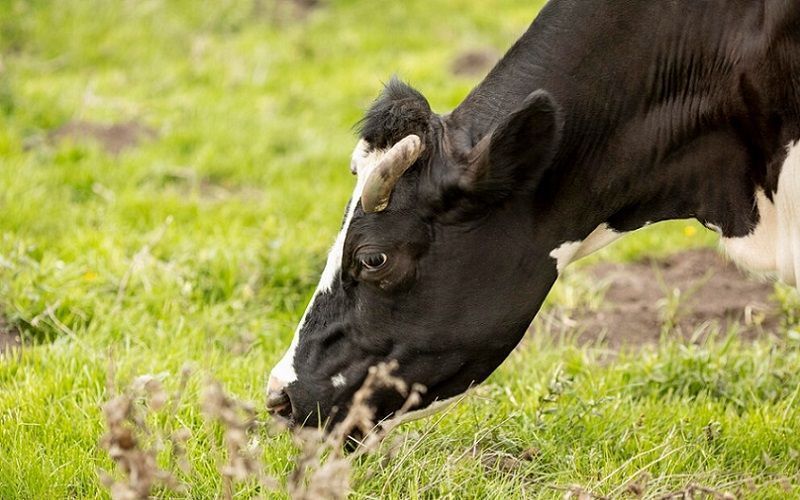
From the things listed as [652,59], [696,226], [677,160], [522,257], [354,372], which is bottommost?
[696,226]

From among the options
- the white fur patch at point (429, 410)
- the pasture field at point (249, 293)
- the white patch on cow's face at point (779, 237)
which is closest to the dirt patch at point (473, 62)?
the pasture field at point (249, 293)

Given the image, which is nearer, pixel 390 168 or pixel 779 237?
pixel 390 168

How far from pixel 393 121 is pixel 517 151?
18.7 inches

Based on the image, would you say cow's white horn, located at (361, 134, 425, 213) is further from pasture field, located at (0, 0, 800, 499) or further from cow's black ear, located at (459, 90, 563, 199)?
pasture field, located at (0, 0, 800, 499)

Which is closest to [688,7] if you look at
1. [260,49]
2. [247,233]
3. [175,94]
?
[247,233]

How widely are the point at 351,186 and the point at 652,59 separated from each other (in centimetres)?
406

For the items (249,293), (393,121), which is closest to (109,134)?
(249,293)

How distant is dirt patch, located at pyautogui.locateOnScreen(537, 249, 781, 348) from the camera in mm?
6043

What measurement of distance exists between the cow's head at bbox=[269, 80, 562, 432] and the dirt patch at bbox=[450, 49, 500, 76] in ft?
19.9

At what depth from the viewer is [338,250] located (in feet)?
13.8

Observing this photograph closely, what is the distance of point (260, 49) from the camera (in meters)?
10.6

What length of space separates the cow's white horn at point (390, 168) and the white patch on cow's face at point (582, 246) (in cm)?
62

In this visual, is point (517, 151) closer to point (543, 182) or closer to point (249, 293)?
point (543, 182)

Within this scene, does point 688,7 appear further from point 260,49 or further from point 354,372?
point 260,49
